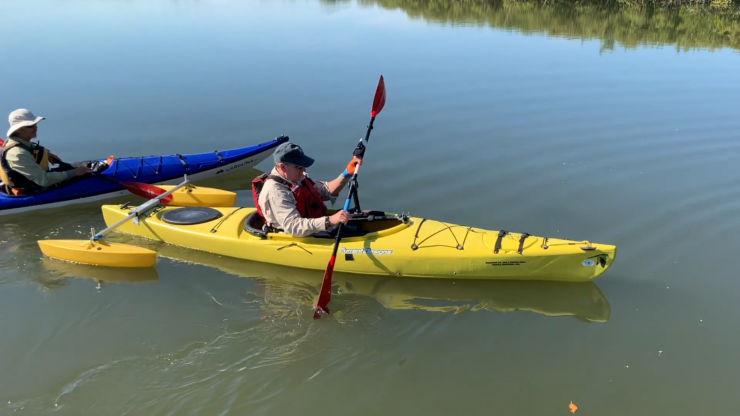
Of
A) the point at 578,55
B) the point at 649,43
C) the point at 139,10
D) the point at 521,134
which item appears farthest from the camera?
the point at 139,10

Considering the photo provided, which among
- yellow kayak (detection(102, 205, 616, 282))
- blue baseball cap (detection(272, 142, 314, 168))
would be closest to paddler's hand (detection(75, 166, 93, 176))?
yellow kayak (detection(102, 205, 616, 282))

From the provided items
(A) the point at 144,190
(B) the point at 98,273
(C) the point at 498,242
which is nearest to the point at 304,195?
(C) the point at 498,242

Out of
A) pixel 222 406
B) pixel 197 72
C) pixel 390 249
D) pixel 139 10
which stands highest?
pixel 139 10

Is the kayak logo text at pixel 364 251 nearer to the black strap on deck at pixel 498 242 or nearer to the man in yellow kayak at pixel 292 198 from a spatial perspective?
the man in yellow kayak at pixel 292 198

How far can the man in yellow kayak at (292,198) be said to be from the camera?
5211 mm

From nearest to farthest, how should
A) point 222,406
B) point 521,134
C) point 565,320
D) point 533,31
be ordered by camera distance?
1. point 222,406
2. point 565,320
3. point 521,134
4. point 533,31

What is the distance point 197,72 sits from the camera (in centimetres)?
1287

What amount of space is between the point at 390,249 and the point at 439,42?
40.2 feet

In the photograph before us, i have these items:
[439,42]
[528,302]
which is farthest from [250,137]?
[439,42]

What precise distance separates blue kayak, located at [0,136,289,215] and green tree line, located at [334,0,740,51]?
1144 centimetres

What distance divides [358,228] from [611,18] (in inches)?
663

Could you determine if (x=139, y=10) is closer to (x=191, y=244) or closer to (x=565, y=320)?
(x=191, y=244)

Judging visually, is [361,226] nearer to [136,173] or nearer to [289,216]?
[289,216]

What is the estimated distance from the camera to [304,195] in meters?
5.51
